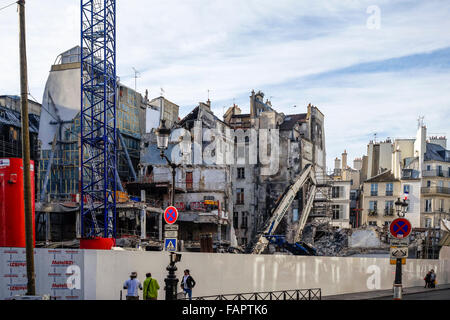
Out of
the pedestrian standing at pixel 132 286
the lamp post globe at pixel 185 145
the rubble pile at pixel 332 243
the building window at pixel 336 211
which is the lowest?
the rubble pile at pixel 332 243

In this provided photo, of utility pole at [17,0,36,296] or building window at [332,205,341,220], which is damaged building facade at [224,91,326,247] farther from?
utility pole at [17,0,36,296]

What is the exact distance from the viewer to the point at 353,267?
30172mm

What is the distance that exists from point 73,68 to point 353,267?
3611cm

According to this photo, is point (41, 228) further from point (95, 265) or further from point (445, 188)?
point (445, 188)

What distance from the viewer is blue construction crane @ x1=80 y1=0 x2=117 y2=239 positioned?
163ft

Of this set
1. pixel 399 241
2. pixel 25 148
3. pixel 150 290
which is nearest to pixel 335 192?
pixel 399 241

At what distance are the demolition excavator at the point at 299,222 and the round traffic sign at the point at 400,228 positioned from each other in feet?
89.3

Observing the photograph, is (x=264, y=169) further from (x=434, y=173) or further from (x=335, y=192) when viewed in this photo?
(x=434, y=173)

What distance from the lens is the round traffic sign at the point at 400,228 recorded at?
16781mm

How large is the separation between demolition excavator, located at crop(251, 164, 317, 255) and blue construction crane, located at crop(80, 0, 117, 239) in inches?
494

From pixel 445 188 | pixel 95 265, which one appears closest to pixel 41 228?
pixel 95 265

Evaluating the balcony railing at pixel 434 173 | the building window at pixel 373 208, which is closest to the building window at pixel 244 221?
the building window at pixel 373 208

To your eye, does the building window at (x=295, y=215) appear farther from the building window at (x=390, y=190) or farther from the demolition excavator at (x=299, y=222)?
the building window at (x=390, y=190)
